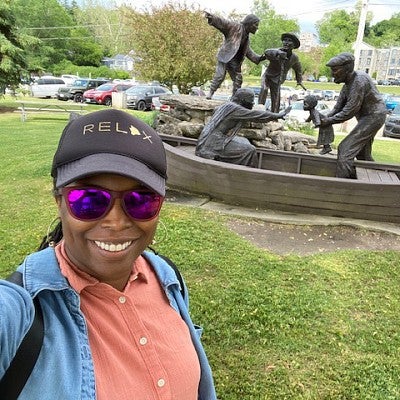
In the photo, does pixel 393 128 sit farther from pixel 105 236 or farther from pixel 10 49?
pixel 105 236

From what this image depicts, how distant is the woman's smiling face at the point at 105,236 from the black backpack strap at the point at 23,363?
0.25 m

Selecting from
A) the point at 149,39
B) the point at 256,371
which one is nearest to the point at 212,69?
the point at 149,39

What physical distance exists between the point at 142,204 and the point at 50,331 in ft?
1.41

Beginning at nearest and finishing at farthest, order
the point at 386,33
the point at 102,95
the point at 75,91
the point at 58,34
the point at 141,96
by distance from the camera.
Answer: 1. the point at 141,96
2. the point at 102,95
3. the point at 75,91
4. the point at 58,34
5. the point at 386,33

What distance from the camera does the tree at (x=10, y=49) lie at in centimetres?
1962

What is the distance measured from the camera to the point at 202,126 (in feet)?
30.8

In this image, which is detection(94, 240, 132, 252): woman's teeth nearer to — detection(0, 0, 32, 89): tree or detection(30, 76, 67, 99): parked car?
detection(0, 0, 32, 89): tree

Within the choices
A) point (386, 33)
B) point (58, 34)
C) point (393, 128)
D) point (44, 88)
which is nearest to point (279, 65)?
point (393, 128)

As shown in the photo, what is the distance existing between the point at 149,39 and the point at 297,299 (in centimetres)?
1833

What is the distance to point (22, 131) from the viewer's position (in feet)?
46.5

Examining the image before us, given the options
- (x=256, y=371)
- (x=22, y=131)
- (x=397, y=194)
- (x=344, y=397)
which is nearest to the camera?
(x=344, y=397)

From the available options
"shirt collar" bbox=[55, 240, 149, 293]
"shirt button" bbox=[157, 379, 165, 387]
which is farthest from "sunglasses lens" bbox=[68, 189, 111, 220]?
"shirt button" bbox=[157, 379, 165, 387]

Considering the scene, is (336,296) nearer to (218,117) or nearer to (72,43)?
(218,117)

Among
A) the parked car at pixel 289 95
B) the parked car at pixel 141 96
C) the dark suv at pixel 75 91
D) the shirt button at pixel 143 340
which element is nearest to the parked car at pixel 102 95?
the parked car at pixel 141 96
